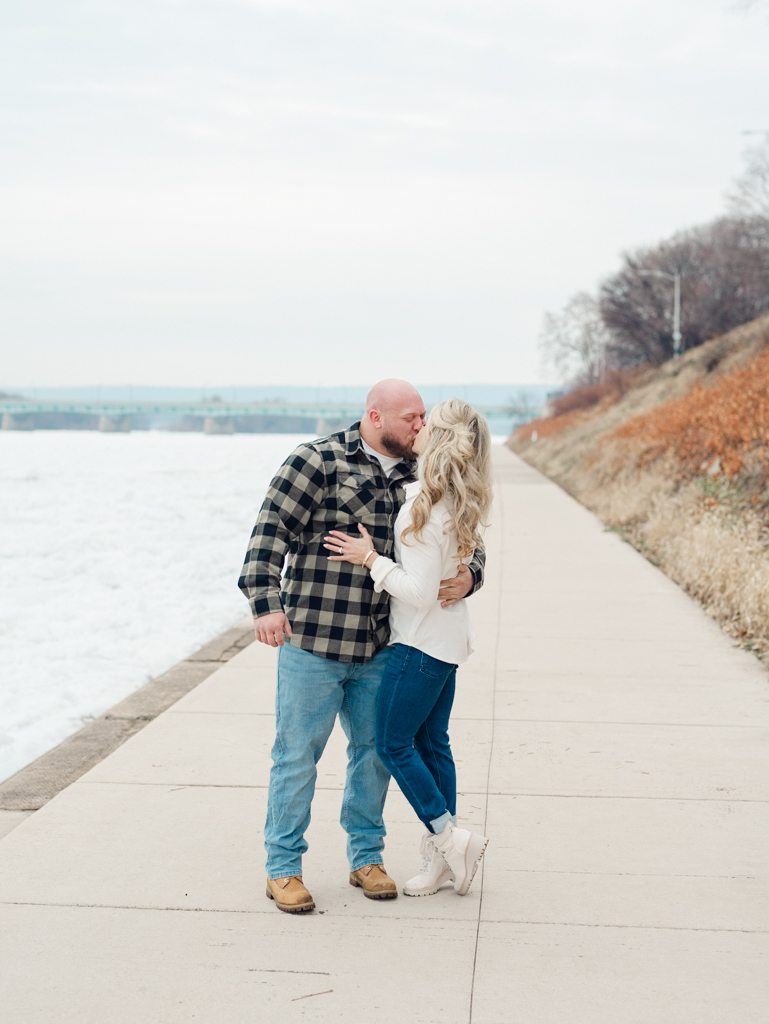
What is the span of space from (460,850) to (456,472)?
140 centimetres

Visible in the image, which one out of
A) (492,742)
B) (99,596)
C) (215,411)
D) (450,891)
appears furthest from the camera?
(215,411)

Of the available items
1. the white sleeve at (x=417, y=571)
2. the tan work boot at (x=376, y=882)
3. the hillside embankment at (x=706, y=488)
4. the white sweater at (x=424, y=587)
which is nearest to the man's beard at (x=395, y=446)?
the white sweater at (x=424, y=587)

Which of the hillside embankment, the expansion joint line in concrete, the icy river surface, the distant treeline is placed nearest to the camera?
the expansion joint line in concrete

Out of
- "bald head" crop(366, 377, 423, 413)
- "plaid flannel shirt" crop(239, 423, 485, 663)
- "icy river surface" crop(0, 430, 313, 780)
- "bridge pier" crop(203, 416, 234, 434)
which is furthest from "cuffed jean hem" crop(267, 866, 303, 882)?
"bridge pier" crop(203, 416, 234, 434)

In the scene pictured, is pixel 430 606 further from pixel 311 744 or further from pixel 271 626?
pixel 311 744

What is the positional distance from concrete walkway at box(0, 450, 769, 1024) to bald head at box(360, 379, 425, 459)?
1707 mm

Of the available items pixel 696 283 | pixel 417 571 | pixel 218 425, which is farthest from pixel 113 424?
pixel 417 571

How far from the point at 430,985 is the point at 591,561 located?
9836mm

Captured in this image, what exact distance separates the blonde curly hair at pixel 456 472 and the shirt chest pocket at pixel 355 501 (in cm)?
21

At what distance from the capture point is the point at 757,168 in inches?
1604

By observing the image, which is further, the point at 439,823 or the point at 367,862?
the point at 367,862

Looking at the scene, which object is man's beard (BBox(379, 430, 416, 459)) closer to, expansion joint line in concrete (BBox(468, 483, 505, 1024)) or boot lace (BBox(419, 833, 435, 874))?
boot lace (BBox(419, 833, 435, 874))

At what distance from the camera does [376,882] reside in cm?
380

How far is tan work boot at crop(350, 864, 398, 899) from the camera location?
3783mm
